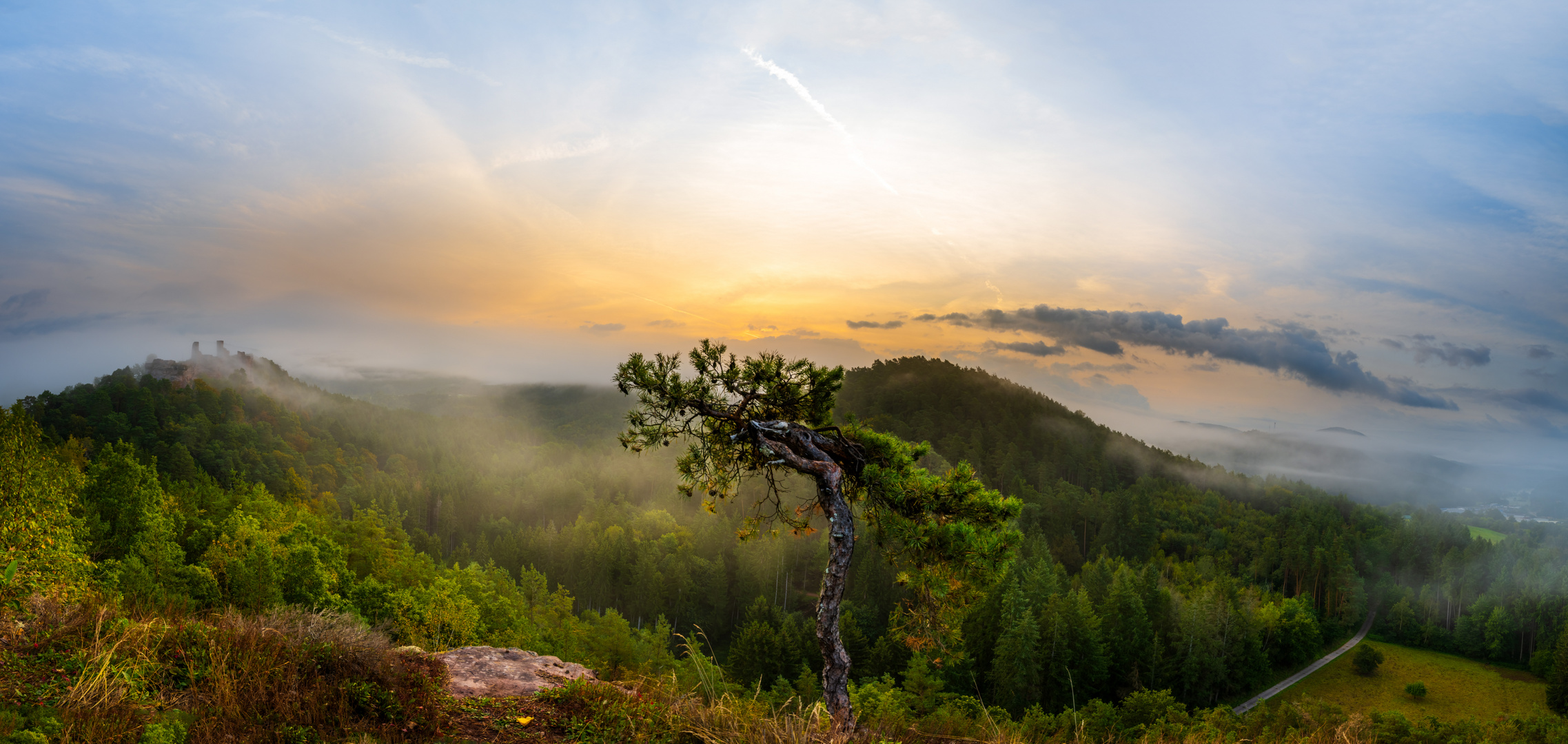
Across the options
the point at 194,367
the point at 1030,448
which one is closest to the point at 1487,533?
the point at 1030,448

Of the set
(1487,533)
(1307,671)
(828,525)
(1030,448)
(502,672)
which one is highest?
(828,525)

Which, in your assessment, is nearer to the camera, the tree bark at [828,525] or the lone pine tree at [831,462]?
the tree bark at [828,525]

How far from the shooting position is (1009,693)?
53719 millimetres

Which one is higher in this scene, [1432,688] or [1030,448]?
[1030,448]

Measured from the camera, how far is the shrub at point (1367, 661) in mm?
76188

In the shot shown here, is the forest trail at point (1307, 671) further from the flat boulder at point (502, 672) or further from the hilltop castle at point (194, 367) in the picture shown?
the hilltop castle at point (194, 367)

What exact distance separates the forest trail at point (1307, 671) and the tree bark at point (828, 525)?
6594 centimetres

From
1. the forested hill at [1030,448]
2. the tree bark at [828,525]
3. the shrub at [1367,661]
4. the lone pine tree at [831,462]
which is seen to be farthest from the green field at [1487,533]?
the tree bark at [828,525]

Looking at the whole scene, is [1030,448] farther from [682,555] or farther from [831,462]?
[831,462]

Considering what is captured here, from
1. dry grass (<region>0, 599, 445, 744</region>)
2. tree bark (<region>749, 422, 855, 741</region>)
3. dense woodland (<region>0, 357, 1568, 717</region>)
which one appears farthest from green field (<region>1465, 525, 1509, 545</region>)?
dry grass (<region>0, 599, 445, 744</region>)

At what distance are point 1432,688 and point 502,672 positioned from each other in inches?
4007

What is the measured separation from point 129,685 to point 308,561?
71.9ft

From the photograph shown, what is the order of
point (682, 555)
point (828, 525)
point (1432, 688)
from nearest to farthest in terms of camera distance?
point (828, 525)
point (1432, 688)
point (682, 555)

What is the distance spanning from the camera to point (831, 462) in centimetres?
1073
